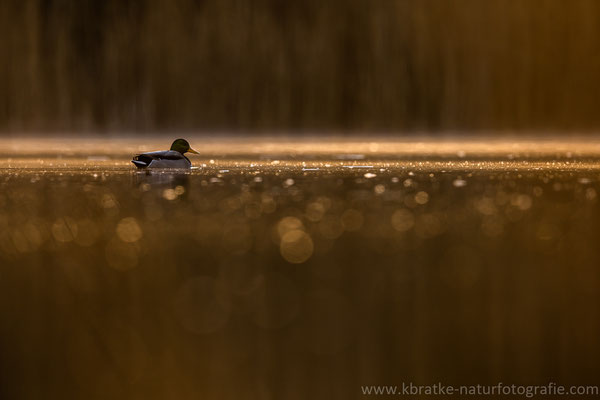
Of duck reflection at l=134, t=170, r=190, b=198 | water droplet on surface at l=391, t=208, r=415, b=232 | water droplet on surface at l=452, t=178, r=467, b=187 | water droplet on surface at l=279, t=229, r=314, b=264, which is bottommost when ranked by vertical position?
water droplet on surface at l=452, t=178, r=467, b=187

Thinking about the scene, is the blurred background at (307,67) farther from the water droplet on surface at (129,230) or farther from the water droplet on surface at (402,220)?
the water droplet on surface at (129,230)

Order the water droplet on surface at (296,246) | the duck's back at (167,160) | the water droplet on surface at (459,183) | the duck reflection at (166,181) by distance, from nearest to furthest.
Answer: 1. the water droplet on surface at (296,246)
2. the duck reflection at (166,181)
3. the water droplet on surface at (459,183)
4. the duck's back at (167,160)

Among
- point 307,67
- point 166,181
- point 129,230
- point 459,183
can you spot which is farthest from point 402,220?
point 307,67

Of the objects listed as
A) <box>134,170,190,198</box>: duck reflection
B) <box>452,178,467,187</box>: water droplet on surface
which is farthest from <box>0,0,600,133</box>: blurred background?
<box>452,178,467,187</box>: water droplet on surface

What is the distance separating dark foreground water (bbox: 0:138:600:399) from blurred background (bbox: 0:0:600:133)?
240 ft

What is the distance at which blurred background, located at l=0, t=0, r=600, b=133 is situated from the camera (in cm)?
9375

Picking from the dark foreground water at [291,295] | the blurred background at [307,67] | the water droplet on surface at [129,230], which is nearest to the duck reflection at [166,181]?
the dark foreground water at [291,295]

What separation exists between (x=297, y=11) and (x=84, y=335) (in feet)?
337

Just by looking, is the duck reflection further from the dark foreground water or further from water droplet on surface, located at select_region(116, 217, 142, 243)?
water droplet on surface, located at select_region(116, 217, 142, 243)

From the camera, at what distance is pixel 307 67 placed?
104 meters

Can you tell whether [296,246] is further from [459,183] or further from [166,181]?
[166,181]

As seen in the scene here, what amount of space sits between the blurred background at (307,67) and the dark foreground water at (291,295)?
73.3 m

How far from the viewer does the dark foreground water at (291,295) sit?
286 inches

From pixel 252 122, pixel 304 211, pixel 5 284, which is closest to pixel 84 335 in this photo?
pixel 5 284
